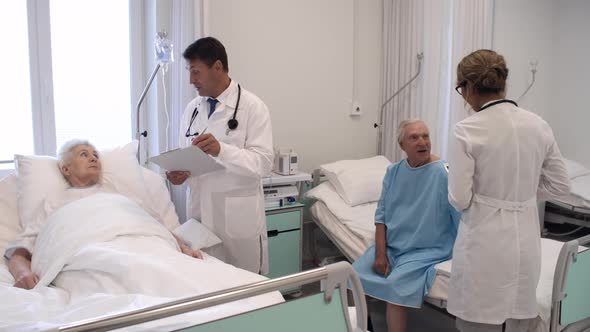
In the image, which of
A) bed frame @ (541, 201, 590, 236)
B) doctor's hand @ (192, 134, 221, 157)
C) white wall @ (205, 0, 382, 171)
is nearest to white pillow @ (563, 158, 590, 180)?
bed frame @ (541, 201, 590, 236)

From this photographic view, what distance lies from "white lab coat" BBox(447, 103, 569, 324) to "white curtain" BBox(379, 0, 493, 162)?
77.9 inches

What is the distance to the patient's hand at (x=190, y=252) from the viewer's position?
6.69 ft

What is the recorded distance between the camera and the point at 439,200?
2.27 meters

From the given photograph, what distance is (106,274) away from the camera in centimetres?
150

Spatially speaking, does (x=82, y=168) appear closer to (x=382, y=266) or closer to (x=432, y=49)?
(x=382, y=266)

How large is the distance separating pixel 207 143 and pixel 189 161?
14cm

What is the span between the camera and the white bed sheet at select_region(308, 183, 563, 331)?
1878 mm

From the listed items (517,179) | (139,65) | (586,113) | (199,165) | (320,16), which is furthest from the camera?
(586,113)

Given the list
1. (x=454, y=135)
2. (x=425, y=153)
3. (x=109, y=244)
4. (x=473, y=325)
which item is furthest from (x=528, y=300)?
(x=109, y=244)

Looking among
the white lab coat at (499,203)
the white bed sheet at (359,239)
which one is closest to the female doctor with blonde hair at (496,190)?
the white lab coat at (499,203)

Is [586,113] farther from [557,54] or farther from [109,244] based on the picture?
[109,244]

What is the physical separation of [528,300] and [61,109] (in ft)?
9.01

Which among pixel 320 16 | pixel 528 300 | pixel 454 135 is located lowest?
pixel 528 300

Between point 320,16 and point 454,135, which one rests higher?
point 320,16
